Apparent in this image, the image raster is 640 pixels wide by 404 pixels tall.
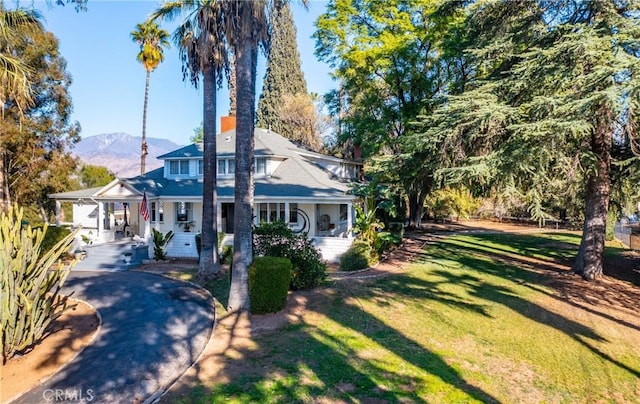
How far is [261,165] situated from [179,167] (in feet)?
18.8

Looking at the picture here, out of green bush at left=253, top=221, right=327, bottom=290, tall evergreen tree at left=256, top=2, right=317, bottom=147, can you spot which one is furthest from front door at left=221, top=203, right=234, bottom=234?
tall evergreen tree at left=256, top=2, right=317, bottom=147

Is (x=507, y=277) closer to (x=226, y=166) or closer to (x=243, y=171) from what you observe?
(x=243, y=171)

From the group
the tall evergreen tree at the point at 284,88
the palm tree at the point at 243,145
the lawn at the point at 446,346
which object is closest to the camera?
the lawn at the point at 446,346

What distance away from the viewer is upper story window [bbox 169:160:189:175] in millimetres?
23859

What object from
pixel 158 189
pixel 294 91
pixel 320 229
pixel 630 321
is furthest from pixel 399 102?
pixel 294 91

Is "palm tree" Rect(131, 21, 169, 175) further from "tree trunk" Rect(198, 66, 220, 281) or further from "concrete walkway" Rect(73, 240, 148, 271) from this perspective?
"tree trunk" Rect(198, 66, 220, 281)

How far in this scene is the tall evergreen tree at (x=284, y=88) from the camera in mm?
43188

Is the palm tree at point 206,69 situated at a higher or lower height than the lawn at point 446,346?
higher

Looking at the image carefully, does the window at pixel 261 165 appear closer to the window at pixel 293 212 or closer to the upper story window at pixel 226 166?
the upper story window at pixel 226 166

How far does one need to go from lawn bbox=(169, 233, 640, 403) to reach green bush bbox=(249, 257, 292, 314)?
868mm

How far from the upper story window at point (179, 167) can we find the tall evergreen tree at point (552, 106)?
15854 millimetres

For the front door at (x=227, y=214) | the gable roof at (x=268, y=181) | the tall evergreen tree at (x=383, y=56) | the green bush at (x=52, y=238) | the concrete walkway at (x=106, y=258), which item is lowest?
the concrete walkway at (x=106, y=258)

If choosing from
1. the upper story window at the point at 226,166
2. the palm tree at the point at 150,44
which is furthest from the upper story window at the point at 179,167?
the palm tree at the point at 150,44

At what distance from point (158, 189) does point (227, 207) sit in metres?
4.20
